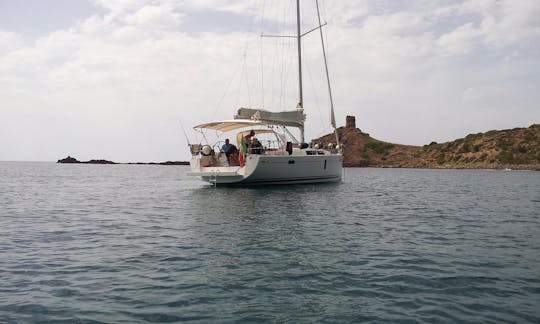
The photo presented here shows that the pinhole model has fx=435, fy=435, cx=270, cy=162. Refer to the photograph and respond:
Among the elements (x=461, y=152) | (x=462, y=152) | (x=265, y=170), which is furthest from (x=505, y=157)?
(x=265, y=170)

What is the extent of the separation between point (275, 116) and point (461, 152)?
4339 inches

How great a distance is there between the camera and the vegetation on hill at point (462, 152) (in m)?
112

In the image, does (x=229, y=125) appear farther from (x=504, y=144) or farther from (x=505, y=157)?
(x=504, y=144)

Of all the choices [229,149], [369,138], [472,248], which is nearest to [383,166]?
[369,138]

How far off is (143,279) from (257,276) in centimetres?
211

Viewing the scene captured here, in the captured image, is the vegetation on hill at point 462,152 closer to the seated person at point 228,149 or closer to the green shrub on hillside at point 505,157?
the green shrub on hillside at point 505,157

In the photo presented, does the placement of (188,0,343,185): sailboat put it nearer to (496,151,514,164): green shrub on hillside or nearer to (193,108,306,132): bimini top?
(193,108,306,132): bimini top

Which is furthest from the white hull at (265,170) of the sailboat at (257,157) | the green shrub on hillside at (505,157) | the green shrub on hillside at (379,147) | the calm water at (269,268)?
the green shrub on hillside at (379,147)

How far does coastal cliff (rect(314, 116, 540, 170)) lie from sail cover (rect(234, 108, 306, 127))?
8637cm

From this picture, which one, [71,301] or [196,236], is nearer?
[71,301]

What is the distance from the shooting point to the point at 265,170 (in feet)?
Answer: 96.6

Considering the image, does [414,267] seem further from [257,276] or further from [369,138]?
[369,138]

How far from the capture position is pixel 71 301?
6.81m

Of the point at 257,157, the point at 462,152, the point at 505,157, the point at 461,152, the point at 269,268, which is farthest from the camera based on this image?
the point at 461,152
